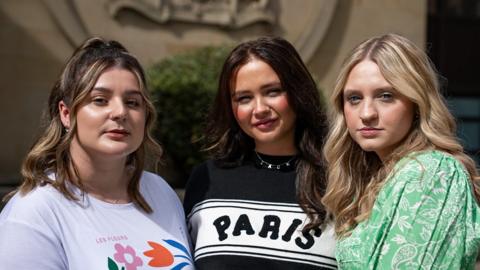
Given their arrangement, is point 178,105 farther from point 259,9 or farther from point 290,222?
point 290,222

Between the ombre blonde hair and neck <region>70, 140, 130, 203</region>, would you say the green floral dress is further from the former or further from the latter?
neck <region>70, 140, 130, 203</region>

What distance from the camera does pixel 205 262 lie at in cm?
269

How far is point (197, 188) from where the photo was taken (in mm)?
3010

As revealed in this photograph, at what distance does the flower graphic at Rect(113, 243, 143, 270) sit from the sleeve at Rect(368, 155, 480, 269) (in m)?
0.78

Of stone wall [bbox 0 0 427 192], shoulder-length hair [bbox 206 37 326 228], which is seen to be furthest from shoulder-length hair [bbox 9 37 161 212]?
stone wall [bbox 0 0 427 192]

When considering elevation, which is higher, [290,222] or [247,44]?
[247,44]

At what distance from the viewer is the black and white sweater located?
8.70 ft

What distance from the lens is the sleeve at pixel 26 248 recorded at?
2.15 m

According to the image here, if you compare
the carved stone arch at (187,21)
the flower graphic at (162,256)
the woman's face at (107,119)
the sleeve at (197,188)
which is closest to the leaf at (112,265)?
the flower graphic at (162,256)

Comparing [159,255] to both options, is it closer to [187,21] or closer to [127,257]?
[127,257]

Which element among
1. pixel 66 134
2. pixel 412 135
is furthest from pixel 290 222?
pixel 66 134

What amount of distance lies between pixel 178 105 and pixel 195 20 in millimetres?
1838

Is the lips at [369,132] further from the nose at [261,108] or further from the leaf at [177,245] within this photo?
the leaf at [177,245]

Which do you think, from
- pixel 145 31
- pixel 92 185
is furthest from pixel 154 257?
pixel 145 31
